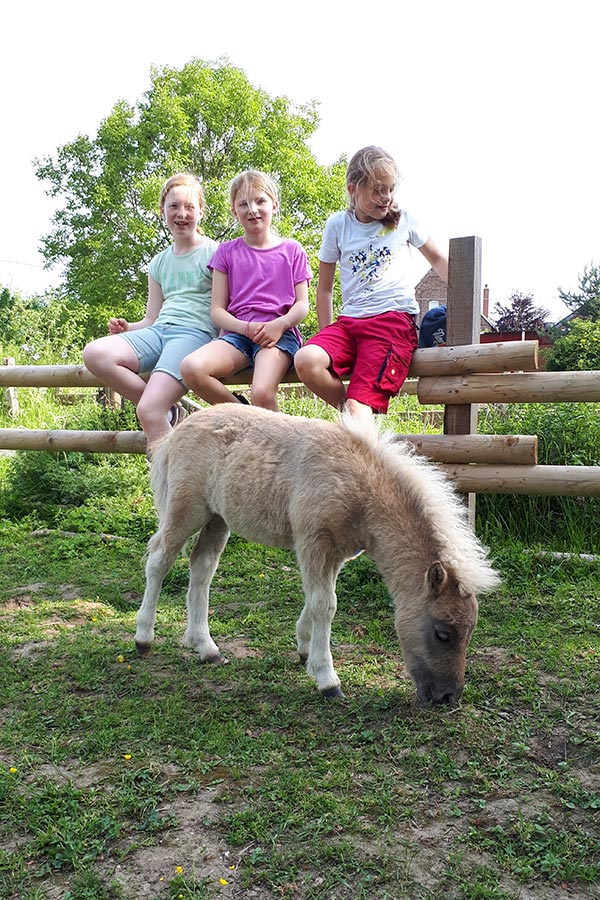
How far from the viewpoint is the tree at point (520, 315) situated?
4300cm

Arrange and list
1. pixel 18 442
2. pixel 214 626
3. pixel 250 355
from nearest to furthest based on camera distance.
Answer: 1. pixel 214 626
2. pixel 250 355
3. pixel 18 442

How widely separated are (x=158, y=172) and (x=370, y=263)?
83.7 ft

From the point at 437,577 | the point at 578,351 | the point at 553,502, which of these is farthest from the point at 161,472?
the point at 578,351

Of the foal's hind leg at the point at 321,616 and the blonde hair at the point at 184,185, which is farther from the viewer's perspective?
the blonde hair at the point at 184,185

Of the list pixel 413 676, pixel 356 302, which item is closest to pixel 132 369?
pixel 356 302

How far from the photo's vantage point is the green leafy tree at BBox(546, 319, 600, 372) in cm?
2095

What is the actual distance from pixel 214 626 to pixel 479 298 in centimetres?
312

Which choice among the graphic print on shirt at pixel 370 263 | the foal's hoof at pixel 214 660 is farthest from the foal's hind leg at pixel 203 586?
the graphic print on shirt at pixel 370 263

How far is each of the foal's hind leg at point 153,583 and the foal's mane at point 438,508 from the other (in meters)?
1.29

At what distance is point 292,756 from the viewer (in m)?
3.27

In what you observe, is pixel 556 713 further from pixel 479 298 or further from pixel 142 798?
pixel 479 298

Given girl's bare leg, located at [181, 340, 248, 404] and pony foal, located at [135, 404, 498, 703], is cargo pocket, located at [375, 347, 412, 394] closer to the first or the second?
pony foal, located at [135, 404, 498, 703]

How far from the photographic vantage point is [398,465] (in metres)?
3.88

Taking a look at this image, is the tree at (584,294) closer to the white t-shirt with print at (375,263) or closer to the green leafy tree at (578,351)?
the green leafy tree at (578,351)
